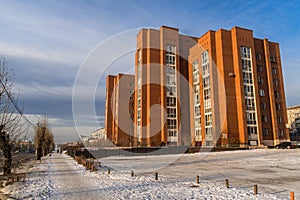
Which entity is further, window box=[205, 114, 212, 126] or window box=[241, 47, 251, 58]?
window box=[241, 47, 251, 58]

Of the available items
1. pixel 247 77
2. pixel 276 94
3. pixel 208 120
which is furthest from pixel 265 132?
pixel 247 77

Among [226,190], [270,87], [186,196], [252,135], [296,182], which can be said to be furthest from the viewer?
[270,87]

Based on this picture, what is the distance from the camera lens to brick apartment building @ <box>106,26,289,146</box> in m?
42.6

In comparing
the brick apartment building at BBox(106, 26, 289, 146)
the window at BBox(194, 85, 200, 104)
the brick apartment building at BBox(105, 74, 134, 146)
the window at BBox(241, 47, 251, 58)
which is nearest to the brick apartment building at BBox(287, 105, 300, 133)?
the brick apartment building at BBox(106, 26, 289, 146)

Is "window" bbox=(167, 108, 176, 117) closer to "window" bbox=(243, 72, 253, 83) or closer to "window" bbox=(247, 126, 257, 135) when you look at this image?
"window" bbox=(247, 126, 257, 135)

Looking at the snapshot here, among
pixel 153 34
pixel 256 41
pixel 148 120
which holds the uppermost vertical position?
pixel 153 34

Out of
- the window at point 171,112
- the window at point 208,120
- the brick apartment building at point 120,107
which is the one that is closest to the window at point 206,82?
the window at point 208,120

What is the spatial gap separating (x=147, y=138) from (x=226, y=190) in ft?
130

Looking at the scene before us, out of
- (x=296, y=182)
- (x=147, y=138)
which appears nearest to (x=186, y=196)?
(x=296, y=182)

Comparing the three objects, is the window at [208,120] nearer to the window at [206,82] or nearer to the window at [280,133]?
the window at [206,82]

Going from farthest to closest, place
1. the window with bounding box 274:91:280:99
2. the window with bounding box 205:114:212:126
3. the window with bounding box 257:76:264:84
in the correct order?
the window with bounding box 274:91:280:99
the window with bounding box 257:76:264:84
the window with bounding box 205:114:212:126

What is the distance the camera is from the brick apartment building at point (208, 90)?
4256 centimetres

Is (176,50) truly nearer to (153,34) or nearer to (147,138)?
(153,34)

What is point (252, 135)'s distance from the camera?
4156 centimetres
